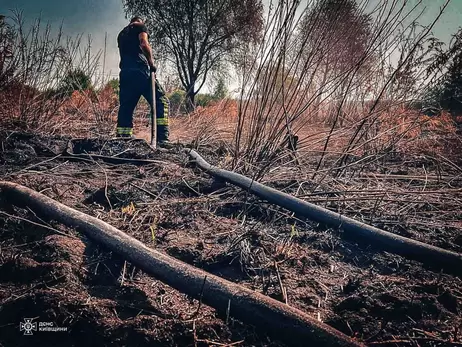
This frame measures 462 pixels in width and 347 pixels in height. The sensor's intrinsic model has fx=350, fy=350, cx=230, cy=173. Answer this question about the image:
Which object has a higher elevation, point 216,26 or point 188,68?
point 216,26

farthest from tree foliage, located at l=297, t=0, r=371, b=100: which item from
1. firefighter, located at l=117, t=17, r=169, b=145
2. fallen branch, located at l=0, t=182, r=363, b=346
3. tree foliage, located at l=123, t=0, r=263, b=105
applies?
tree foliage, located at l=123, t=0, r=263, b=105

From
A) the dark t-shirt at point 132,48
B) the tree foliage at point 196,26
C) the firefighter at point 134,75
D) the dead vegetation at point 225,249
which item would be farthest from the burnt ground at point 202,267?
the tree foliage at point 196,26

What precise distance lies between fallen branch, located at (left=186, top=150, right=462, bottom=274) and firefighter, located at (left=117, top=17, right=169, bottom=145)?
2.75 meters

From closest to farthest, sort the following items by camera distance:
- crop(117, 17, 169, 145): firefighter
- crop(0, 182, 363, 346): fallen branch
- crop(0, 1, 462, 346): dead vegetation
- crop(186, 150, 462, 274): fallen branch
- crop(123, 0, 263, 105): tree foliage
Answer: crop(0, 182, 363, 346): fallen branch → crop(0, 1, 462, 346): dead vegetation → crop(186, 150, 462, 274): fallen branch → crop(117, 17, 169, 145): firefighter → crop(123, 0, 263, 105): tree foliage

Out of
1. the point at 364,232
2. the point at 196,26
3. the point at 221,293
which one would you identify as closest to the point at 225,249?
the point at 221,293

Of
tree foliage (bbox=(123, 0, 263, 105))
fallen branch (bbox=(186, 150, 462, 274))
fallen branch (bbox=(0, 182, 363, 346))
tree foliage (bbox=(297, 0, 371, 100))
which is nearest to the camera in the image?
fallen branch (bbox=(0, 182, 363, 346))

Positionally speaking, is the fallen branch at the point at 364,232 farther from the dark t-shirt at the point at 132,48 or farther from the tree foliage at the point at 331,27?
the dark t-shirt at the point at 132,48

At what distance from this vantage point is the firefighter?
484 cm

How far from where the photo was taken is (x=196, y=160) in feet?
10.6

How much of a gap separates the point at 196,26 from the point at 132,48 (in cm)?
1365

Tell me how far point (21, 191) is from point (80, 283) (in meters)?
0.95

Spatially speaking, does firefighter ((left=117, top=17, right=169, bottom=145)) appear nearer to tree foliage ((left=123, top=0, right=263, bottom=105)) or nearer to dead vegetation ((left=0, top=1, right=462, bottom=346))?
dead vegetation ((left=0, top=1, right=462, bottom=346))

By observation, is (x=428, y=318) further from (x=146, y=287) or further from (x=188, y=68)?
(x=188, y=68)

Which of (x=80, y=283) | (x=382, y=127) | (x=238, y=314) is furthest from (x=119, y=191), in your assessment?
(x=382, y=127)
